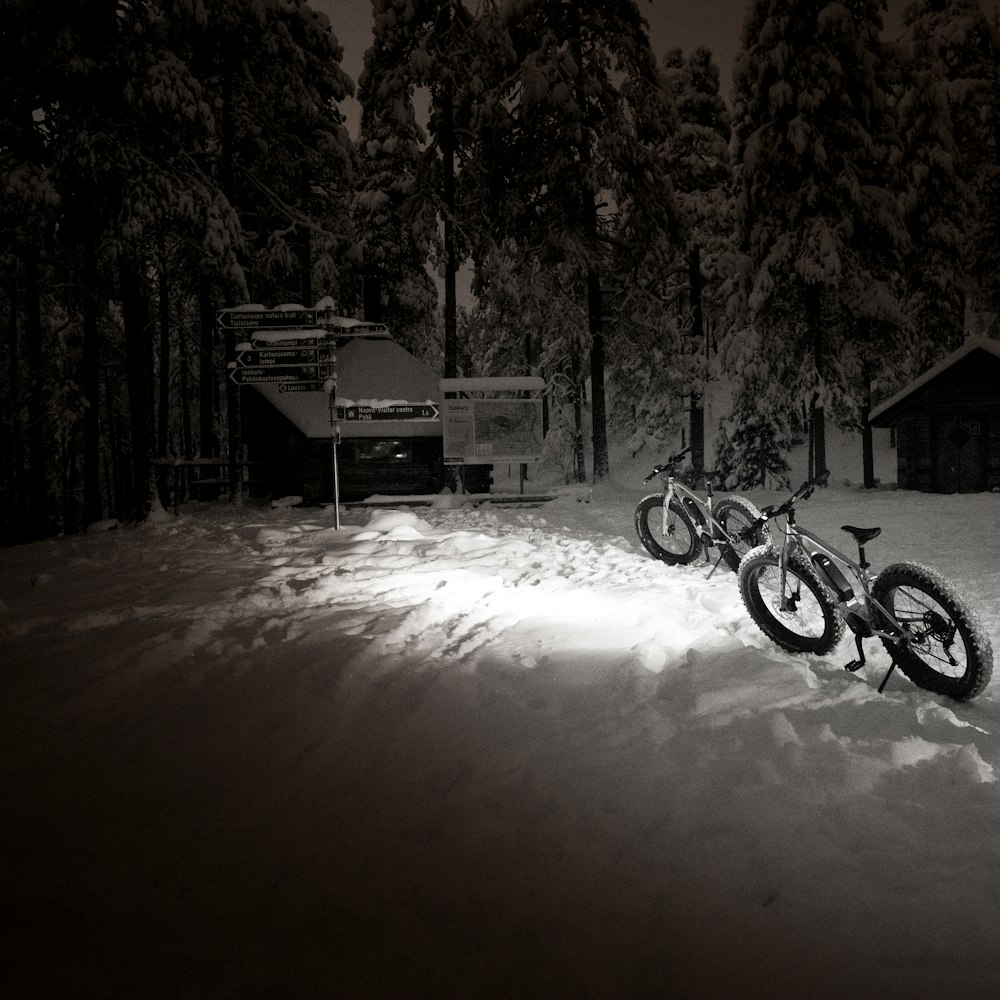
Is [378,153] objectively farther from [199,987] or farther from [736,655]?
[199,987]

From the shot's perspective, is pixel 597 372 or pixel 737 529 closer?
pixel 737 529

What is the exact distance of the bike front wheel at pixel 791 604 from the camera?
4.59m

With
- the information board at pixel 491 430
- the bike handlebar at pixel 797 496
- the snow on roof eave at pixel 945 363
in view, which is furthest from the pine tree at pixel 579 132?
the bike handlebar at pixel 797 496

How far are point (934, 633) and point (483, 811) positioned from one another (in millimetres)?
2894

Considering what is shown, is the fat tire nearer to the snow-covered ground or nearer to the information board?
the snow-covered ground

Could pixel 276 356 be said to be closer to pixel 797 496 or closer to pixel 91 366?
pixel 91 366

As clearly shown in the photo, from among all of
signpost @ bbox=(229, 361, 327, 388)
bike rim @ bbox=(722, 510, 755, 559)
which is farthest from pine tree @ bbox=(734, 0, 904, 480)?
bike rim @ bbox=(722, 510, 755, 559)

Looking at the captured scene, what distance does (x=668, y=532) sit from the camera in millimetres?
8430

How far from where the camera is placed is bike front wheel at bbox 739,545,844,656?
4590 mm

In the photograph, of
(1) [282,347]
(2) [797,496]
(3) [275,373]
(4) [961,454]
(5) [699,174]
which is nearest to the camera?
(2) [797,496]

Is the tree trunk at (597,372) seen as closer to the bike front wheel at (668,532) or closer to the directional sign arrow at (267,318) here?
the directional sign arrow at (267,318)

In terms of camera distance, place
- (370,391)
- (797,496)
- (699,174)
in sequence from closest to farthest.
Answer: (797,496) → (370,391) → (699,174)

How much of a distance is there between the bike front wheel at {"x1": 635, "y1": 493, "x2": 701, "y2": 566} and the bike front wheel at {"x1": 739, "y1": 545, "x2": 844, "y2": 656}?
8.27 feet

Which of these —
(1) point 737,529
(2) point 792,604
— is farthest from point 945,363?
(2) point 792,604
